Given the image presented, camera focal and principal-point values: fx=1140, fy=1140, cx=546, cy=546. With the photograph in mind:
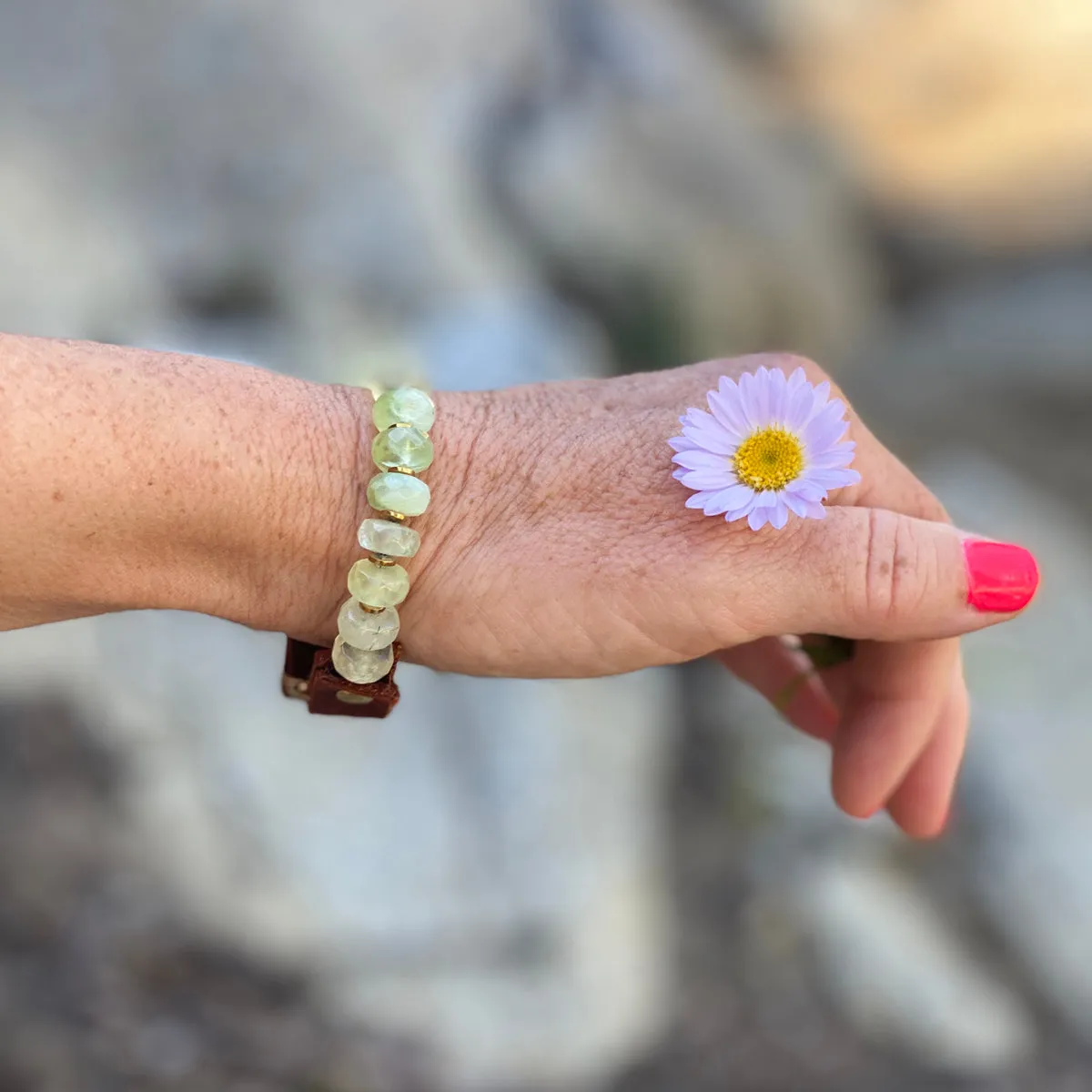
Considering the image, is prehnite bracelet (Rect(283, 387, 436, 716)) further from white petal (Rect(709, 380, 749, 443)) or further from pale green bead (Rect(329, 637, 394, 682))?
white petal (Rect(709, 380, 749, 443))

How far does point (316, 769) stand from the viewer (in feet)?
12.0

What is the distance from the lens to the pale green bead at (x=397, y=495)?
159 cm

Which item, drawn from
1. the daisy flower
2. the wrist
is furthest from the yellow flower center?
the wrist

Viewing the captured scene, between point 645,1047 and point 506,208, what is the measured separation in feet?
14.0

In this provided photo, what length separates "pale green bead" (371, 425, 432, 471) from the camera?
1.61 metres

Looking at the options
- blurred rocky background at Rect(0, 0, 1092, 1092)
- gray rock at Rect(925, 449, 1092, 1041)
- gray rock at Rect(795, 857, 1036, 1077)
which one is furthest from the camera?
gray rock at Rect(925, 449, 1092, 1041)

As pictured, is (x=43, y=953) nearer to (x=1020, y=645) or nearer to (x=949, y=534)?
(x=949, y=534)

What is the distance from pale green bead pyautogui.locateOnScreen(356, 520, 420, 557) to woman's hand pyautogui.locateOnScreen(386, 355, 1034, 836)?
2.8 inches

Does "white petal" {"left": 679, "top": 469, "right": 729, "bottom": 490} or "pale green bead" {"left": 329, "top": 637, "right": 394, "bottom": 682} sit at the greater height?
"white petal" {"left": 679, "top": 469, "right": 729, "bottom": 490}

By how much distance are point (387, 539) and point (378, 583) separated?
6 centimetres

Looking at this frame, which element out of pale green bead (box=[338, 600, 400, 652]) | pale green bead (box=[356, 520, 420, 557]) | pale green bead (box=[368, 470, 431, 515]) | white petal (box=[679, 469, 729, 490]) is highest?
white petal (box=[679, 469, 729, 490])

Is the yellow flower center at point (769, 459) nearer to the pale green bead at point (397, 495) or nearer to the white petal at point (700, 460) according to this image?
the white petal at point (700, 460)

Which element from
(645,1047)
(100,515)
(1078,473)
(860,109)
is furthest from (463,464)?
(860,109)

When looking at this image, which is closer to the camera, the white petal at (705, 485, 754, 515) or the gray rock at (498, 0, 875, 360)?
the white petal at (705, 485, 754, 515)
